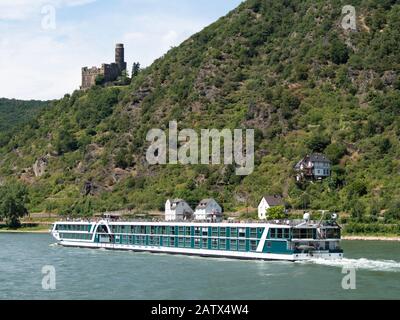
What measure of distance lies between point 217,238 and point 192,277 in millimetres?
17042

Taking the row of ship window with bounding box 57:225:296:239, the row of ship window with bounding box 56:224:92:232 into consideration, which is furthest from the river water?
the row of ship window with bounding box 56:224:92:232

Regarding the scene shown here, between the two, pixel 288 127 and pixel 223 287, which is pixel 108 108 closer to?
pixel 288 127

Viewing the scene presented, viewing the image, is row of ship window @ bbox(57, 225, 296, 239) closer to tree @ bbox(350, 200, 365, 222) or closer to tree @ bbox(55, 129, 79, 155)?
tree @ bbox(350, 200, 365, 222)

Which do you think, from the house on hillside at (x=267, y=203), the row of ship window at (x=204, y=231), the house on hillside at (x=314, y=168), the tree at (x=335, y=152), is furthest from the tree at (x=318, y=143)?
the row of ship window at (x=204, y=231)

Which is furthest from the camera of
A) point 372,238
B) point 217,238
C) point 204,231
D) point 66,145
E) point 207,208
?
point 66,145

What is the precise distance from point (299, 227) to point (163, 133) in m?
94.5

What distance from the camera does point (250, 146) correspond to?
470ft

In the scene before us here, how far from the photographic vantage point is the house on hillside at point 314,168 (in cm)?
12500

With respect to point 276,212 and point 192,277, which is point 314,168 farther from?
point 192,277

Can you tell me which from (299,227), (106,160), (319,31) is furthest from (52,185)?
(299,227)

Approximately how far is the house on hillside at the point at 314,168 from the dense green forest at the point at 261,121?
1689 mm

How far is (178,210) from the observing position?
125 metres

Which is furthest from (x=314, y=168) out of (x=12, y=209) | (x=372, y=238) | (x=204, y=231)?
(x=12, y=209)

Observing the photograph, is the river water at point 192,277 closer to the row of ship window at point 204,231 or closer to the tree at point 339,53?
the row of ship window at point 204,231
